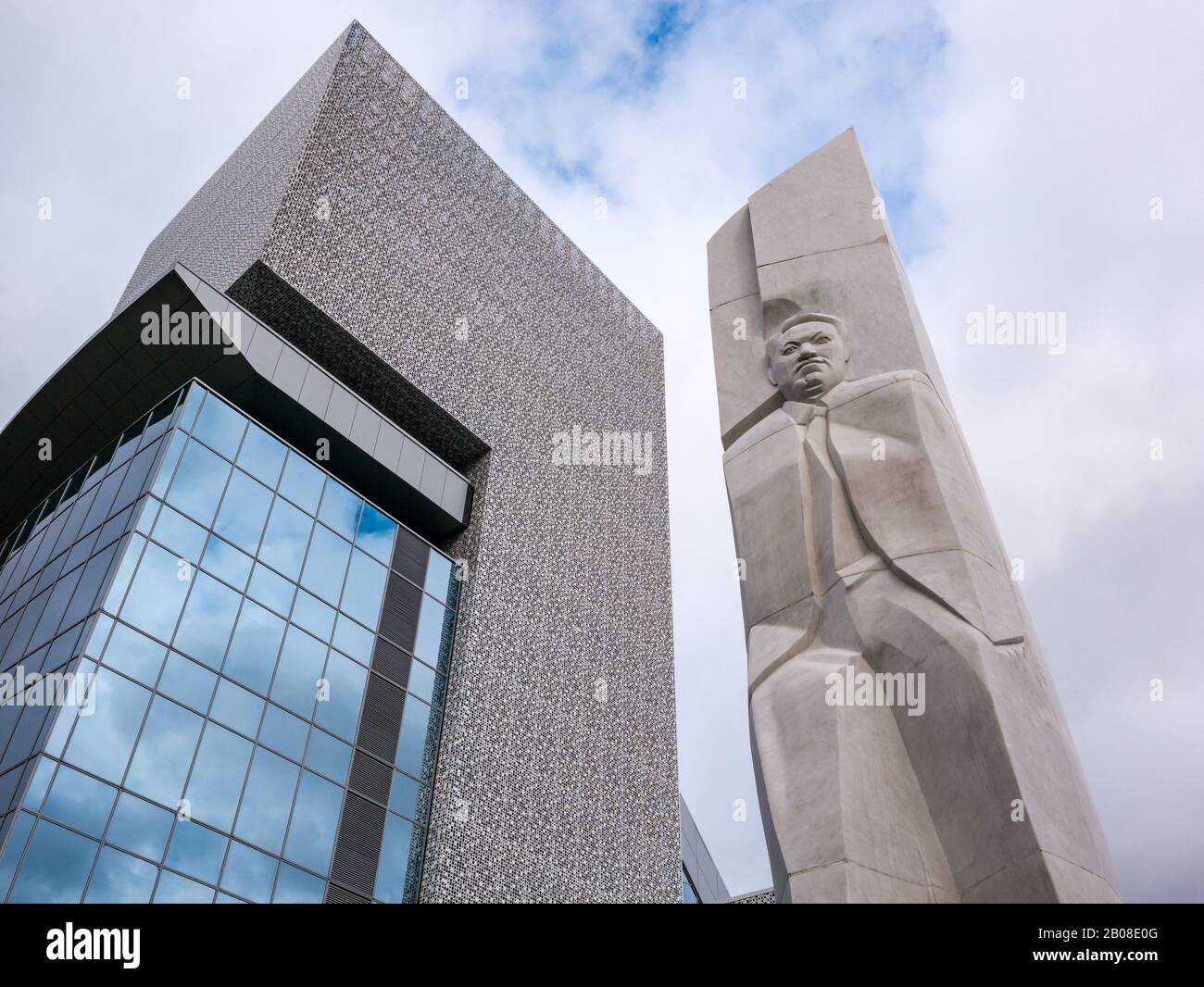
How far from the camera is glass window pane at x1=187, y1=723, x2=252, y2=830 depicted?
55.6 feet

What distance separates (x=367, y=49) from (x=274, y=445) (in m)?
14.1

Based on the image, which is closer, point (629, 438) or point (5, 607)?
point (5, 607)

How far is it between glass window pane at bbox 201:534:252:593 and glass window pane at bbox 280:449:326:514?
7.31 feet

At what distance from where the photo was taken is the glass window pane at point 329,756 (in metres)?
19.6

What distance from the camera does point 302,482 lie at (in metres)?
22.4

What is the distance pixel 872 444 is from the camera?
679 centimetres

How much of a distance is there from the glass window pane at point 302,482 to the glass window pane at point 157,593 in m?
3.66

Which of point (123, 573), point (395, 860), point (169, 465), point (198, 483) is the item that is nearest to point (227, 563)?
point (198, 483)

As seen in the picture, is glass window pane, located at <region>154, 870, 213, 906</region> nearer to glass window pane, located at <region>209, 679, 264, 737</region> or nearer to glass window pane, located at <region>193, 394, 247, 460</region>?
glass window pane, located at <region>209, 679, 264, 737</region>

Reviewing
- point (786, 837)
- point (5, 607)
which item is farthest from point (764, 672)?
point (5, 607)

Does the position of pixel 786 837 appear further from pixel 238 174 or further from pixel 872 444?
pixel 238 174

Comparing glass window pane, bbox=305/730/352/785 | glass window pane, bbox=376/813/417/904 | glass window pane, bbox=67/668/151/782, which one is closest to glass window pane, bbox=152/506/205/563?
glass window pane, bbox=67/668/151/782

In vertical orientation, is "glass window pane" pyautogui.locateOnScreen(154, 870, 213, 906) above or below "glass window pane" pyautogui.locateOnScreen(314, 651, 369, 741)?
below
